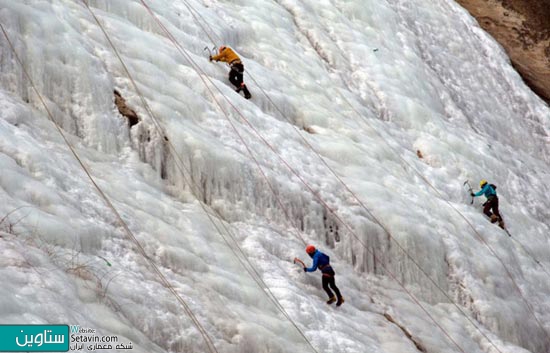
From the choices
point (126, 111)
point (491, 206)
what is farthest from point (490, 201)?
point (126, 111)

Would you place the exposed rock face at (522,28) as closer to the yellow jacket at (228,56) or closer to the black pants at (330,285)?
the yellow jacket at (228,56)

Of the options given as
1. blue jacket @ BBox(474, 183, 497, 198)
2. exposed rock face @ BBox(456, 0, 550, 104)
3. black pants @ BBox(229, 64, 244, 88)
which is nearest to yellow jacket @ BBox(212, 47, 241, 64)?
black pants @ BBox(229, 64, 244, 88)

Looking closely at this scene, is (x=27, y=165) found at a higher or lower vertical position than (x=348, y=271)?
higher

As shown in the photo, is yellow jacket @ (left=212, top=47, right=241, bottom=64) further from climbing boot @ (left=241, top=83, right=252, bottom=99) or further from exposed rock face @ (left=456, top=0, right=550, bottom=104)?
exposed rock face @ (left=456, top=0, right=550, bottom=104)

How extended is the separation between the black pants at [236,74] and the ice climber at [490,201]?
624 cm

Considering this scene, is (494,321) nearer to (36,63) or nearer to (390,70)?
(390,70)

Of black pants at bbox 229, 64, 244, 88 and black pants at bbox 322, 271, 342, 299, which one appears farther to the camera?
black pants at bbox 229, 64, 244, 88

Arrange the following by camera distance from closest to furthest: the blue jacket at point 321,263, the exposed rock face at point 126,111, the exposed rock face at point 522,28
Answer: the blue jacket at point 321,263, the exposed rock face at point 126,111, the exposed rock face at point 522,28

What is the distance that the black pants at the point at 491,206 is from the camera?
54.3ft

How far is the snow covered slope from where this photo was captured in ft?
28.9

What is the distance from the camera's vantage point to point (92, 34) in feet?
40.9

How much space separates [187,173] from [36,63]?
2841 mm

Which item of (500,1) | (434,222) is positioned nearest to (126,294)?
(434,222)

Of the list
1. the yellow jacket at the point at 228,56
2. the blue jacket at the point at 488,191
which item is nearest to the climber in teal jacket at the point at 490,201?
the blue jacket at the point at 488,191
